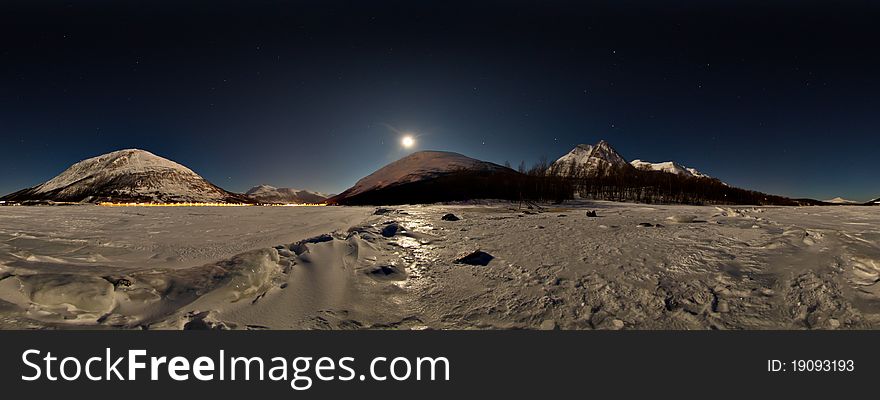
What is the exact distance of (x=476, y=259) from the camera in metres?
7.68

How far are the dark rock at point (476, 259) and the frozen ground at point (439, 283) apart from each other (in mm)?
101

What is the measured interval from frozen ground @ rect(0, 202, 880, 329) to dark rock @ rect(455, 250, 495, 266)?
0.33 feet

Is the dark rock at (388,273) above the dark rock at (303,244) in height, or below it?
below

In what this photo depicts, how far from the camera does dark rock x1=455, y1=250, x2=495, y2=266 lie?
7.51m

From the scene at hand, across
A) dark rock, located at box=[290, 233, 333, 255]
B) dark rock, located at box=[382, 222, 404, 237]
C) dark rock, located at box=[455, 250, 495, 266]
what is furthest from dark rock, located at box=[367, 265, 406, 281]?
dark rock, located at box=[382, 222, 404, 237]

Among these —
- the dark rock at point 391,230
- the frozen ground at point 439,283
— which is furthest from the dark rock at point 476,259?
the dark rock at point 391,230

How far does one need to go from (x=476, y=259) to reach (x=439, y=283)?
1.76m

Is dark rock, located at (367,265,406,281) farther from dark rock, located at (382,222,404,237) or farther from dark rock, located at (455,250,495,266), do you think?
dark rock, located at (382,222,404,237)

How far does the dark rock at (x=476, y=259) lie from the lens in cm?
→ 751

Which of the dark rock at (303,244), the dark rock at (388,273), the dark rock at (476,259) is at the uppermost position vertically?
the dark rock at (303,244)

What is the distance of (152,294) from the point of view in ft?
16.4

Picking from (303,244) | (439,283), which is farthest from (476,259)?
(303,244)

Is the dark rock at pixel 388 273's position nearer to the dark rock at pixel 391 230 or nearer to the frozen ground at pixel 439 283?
the frozen ground at pixel 439 283

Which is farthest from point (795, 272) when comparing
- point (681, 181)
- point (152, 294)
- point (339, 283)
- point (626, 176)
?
point (681, 181)
